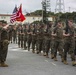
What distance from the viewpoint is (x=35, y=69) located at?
12.3 meters

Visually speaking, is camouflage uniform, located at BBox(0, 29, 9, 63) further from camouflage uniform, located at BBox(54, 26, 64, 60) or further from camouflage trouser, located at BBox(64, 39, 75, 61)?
camouflage uniform, located at BBox(54, 26, 64, 60)

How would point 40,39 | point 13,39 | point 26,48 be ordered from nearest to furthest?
point 40,39 < point 26,48 < point 13,39

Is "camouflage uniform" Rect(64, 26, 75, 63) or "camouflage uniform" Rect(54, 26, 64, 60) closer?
"camouflage uniform" Rect(64, 26, 75, 63)

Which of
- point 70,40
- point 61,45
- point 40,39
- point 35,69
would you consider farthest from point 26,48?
point 35,69

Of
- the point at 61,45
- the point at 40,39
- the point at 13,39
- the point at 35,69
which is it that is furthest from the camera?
the point at 13,39

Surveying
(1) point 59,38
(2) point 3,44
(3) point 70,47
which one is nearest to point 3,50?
(2) point 3,44

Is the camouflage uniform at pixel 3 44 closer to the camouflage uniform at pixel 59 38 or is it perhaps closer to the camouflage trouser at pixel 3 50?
the camouflage trouser at pixel 3 50

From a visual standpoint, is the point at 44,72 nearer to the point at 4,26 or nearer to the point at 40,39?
the point at 4,26

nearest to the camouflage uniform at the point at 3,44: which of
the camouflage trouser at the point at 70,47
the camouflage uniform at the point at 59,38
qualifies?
the camouflage trouser at the point at 70,47

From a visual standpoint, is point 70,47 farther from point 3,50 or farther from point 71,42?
point 3,50

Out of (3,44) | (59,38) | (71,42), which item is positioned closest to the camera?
(3,44)

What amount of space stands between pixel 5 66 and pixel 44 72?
2.18 meters

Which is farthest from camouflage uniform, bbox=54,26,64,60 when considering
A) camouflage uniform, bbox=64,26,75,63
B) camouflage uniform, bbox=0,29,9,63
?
camouflage uniform, bbox=0,29,9,63

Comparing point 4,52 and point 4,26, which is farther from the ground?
point 4,26
